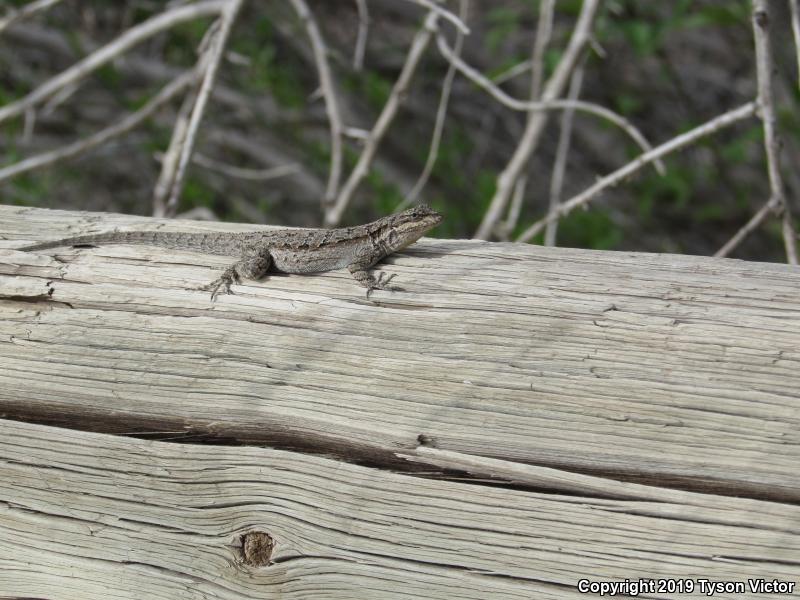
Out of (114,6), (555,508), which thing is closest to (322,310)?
(555,508)

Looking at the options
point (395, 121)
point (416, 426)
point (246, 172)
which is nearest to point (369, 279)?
point (416, 426)

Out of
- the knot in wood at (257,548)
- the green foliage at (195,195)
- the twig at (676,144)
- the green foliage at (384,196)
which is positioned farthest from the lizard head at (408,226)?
the green foliage at (195,195)

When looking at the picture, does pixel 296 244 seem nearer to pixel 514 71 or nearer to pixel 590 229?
pixel 514 71

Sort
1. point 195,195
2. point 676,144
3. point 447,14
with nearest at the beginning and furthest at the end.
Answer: point 676,144 < point 447,14 < point 195,195

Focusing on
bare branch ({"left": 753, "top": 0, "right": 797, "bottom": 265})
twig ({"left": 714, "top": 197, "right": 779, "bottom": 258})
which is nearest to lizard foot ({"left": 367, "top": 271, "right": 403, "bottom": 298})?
twig ({"left": 714, "top": 197, "right": 779, "bottom": 258})

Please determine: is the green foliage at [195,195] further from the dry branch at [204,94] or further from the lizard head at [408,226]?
the lizard head at [408,226]

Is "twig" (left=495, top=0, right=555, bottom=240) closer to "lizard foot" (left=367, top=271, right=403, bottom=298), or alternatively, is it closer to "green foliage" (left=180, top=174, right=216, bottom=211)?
"lizard foot" (left=367, top=271, right=403, bottom=298)
